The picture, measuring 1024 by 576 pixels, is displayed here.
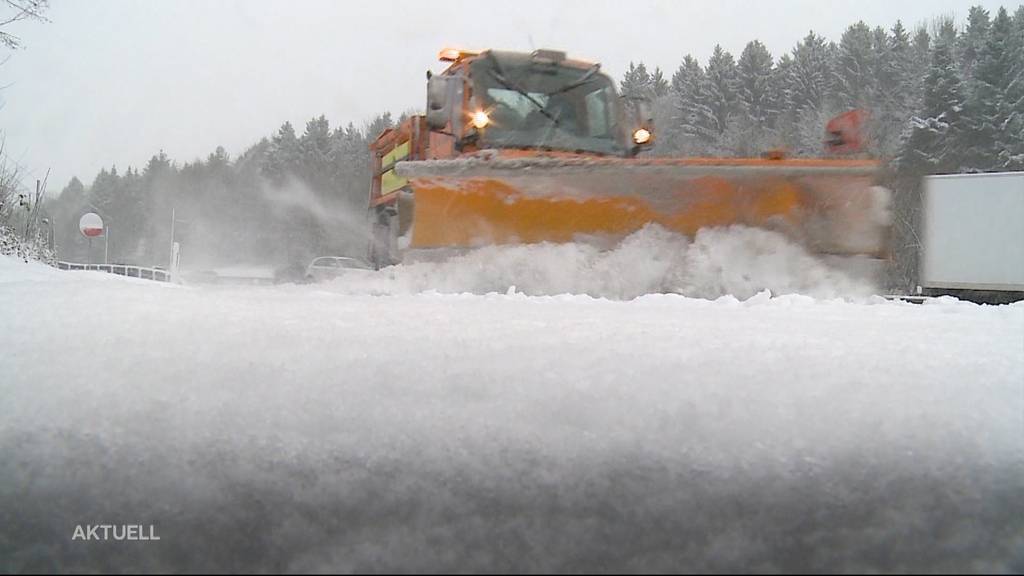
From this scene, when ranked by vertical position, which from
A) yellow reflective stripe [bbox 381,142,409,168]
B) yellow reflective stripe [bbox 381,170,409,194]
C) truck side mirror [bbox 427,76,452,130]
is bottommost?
yellow reflective stripe [bbox 381,170,409,194]

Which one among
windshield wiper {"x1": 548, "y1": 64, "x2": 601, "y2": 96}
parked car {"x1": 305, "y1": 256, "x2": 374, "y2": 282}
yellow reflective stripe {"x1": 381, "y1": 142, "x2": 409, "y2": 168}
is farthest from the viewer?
parked car {"x1": 305, "y1": 256, "x2": 374, "y2": 282}

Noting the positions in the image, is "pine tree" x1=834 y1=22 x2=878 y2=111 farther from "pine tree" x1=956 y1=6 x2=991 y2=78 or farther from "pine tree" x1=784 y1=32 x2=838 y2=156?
"pine tree" x1=956 y1=6 x2=991 y2=78

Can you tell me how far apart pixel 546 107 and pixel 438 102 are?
41.4 inches

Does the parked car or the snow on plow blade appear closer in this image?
the snow on plow blade

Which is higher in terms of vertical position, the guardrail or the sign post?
the sign post

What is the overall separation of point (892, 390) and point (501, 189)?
3910 mm

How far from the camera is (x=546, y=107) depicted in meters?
6.71

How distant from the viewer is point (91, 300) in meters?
2.69

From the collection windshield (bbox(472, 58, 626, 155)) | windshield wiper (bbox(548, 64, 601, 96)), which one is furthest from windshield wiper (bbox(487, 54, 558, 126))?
windshield wiper (bbox(548, 64, 601, 96))

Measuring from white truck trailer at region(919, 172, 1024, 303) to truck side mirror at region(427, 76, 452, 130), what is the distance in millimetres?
13366

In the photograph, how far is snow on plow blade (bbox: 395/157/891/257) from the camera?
5.03 metres

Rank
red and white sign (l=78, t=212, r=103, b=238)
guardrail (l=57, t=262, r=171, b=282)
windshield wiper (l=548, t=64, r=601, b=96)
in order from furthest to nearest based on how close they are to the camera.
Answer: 1. guardrail (l=57, t=262, r=171, b=282)
2. red and white sign (l=78, t=212, r=103, b=238)
3. windshield wiper (l=548, t=64, r=601, b=96)

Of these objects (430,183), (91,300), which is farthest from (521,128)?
(91,300)

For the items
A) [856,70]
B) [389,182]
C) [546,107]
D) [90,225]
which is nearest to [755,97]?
[856,70]
